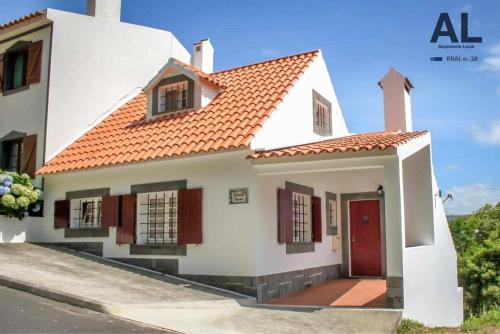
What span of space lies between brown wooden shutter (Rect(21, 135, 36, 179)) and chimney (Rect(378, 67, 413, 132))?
10112 millimetres

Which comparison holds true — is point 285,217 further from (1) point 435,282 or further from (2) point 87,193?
(2) point 87,193

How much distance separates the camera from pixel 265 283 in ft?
33.8

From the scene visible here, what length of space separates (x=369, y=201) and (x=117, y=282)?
295 inches

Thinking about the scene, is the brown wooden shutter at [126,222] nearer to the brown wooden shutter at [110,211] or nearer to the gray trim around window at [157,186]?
the brown wooden shutter at [110,211]

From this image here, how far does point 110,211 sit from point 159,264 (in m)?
1.97

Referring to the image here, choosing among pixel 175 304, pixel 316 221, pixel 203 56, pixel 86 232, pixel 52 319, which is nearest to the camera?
pixel 52 319

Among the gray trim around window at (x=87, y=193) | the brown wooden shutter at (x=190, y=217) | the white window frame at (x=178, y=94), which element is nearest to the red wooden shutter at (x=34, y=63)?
the gray trim around window at (x=87, y=193)

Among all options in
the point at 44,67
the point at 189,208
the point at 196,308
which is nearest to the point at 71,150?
the point at 44,67

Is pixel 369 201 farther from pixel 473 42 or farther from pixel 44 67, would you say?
pixel 44 67

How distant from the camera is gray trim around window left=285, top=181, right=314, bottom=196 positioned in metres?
11.4

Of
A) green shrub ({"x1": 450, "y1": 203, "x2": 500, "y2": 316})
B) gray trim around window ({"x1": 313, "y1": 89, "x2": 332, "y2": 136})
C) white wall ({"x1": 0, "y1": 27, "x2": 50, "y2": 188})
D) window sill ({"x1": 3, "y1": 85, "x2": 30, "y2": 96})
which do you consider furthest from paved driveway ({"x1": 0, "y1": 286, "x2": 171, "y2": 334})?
green shrub ({"x1": 450, "y1": 203, "x2": 500, "y2": 316})

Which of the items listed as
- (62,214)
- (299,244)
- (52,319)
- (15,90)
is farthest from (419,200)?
(15,90)

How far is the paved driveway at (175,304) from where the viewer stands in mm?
7708

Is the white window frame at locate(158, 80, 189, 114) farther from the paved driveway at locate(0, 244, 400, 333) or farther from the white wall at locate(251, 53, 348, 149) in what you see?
the paved driveway at locate(0, 244, 400, 333)
